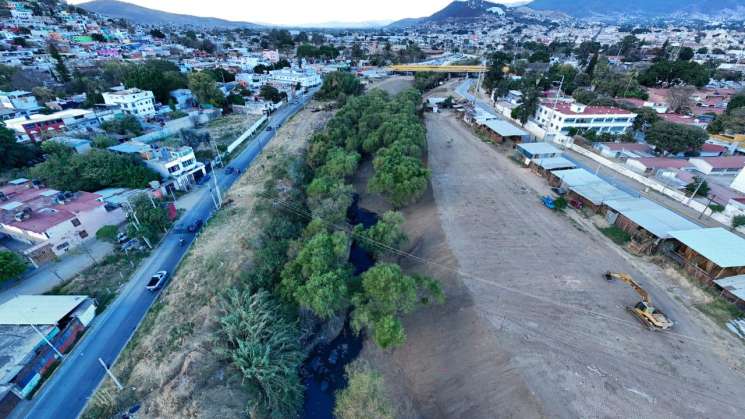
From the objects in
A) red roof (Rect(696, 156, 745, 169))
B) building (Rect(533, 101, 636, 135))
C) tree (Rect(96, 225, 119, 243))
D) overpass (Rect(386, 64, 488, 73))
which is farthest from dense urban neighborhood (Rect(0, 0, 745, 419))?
overpass (Rect(386, 64, 488, 73))

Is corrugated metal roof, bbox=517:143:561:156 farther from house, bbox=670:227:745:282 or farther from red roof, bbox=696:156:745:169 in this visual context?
house, bbox=670:227:745:282

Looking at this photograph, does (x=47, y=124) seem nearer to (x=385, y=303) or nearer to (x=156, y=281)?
(x=156, y=281)

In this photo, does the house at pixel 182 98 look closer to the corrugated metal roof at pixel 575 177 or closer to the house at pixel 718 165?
the corrugated metal roof at pixel 575 177

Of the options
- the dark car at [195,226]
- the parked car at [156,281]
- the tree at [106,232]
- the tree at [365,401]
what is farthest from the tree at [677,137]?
the tree at [106,232]

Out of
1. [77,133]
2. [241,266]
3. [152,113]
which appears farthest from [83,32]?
[241,266]

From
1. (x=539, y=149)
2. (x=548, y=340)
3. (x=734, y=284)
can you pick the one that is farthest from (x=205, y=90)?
(x=734, y=284)
